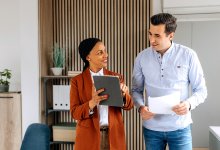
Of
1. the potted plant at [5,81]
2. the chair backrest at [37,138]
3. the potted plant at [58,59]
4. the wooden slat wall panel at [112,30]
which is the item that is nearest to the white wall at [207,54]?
the wooden slat wall panel at [112,30]

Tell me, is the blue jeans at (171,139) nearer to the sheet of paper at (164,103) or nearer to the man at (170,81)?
the man at (170,81)

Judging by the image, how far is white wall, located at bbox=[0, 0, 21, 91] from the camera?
402cm

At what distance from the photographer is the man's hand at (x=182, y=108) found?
175cm

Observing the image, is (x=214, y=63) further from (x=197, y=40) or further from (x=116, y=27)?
(x=116, y=27)

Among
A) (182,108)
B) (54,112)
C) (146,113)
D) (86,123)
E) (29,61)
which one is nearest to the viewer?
(182,108)

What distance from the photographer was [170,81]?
188 centimetres

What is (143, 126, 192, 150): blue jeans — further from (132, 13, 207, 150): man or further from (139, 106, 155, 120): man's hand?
(139, 106, 155, 120): man's hand

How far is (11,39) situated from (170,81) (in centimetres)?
293

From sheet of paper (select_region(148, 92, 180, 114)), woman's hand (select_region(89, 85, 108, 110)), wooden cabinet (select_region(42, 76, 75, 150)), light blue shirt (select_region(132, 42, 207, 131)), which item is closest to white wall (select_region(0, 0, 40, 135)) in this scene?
wooden cabinet (select_region(42, 76, 75, 150))

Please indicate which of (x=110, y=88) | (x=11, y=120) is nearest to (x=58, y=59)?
(x=11, y=120)

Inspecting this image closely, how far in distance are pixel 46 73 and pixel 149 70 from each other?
2.15 m

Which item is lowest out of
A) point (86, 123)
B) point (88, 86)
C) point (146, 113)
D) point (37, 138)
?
point (37, 138)

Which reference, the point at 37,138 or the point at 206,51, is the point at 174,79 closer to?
the point at 37,138

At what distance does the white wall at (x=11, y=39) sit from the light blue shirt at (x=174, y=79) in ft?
8.65
